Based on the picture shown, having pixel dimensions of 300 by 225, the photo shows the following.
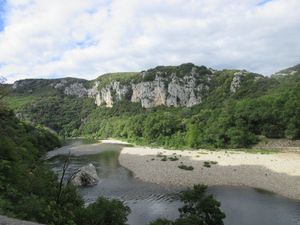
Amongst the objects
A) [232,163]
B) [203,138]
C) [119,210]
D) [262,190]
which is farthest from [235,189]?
[203,138]

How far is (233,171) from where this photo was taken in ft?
209

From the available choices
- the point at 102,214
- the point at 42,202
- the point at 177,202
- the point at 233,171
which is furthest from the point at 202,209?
the point at 233,171

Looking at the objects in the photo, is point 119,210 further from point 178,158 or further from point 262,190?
point 178,158

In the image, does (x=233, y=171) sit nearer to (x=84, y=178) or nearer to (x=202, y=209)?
(x=84, y=178)

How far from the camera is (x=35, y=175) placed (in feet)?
97.2

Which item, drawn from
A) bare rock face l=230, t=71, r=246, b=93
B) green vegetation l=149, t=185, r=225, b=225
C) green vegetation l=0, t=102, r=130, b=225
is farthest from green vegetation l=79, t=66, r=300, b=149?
green vegetation l=0, t=102, r=130, b=225

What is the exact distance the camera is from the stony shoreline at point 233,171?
5466 centimetres

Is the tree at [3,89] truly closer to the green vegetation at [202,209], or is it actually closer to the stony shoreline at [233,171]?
the green vegetation at [202,209]

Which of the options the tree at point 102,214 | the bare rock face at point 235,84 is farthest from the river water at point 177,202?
the bare rock face at point 235,84

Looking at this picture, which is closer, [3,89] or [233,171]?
[3,89]

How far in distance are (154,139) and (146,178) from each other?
7227cm

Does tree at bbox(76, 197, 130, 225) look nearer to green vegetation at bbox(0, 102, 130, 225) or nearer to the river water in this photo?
green vegetation at bbox(0, 102, 130, 225)

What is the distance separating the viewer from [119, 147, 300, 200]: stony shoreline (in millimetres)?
54656

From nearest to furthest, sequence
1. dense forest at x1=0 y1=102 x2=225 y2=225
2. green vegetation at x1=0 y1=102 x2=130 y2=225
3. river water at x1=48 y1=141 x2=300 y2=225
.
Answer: green vegetation at x1=0 y1=102 x2=130 y2=225 → dense forest at x1=0 y1=102 x2=225 y2=225 → river water at x1=48 y1=141 x2=300 y2=225
